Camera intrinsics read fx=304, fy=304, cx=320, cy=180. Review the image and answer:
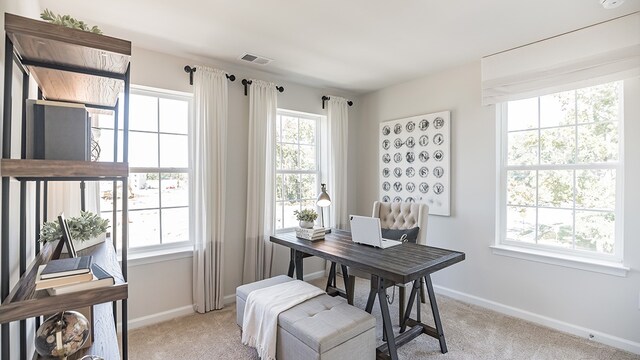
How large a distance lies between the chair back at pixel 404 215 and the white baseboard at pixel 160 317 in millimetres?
2217

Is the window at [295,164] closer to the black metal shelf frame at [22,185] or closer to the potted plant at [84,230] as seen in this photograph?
the potted plant at [84,230]

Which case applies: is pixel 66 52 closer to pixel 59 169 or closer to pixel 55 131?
pixel 55 131

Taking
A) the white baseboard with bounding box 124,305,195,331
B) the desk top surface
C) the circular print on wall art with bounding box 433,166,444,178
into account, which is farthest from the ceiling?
the white baseboard with bounding box 124,305,195,331

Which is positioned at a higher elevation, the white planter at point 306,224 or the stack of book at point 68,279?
the stack of book at point 68,279

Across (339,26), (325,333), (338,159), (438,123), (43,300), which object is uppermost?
(339,26)

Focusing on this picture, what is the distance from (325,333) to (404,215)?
184cm

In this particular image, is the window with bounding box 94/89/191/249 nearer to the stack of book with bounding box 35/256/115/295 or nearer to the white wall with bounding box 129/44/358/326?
the white wall with bounding box 129/44/358/326

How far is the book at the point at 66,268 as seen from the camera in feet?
2.80

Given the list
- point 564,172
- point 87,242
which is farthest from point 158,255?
point 564,172

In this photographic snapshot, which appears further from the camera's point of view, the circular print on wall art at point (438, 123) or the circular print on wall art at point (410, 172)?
the circular print on wall art at point (410, 172)

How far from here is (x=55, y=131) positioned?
95 cm

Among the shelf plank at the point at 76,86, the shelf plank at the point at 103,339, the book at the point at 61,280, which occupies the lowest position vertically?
the shelf plank at the point at 103,339

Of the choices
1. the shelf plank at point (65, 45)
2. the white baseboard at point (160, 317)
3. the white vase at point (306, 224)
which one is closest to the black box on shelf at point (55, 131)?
the shelf plank at point (65, 45)

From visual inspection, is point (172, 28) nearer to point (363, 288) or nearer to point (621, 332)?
point (363, 288)
